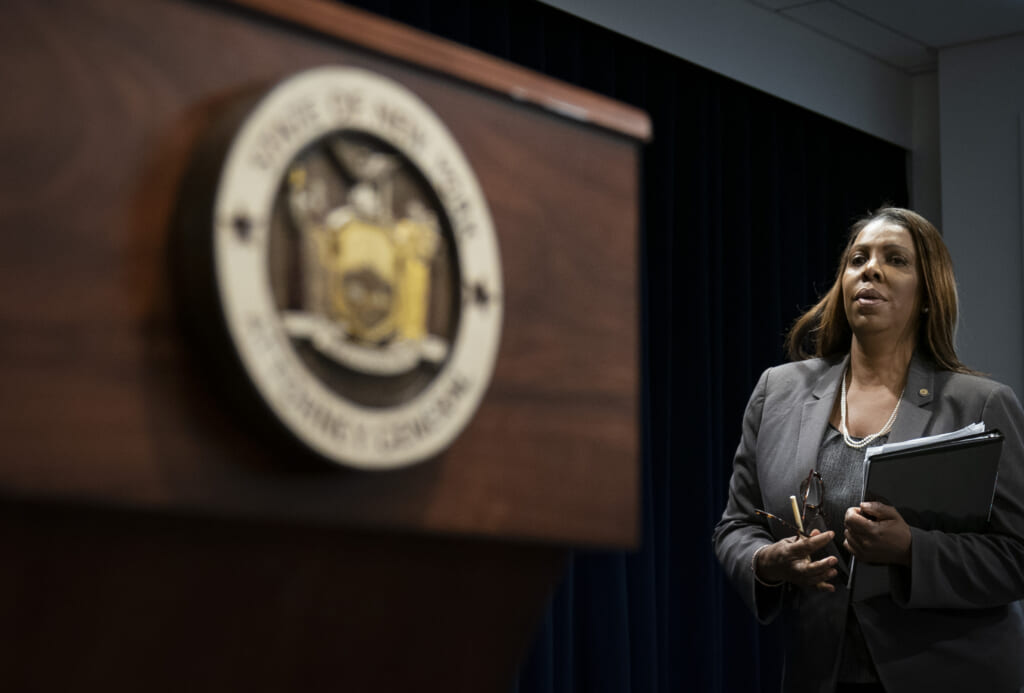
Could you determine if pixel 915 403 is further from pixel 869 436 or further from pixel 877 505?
pixel 877 505

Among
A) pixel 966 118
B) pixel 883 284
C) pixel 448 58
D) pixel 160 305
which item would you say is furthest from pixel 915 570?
pixel 966 118

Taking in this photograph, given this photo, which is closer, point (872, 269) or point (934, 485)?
point (934, 485)

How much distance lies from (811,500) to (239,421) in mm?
1825

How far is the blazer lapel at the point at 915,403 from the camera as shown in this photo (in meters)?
2.24

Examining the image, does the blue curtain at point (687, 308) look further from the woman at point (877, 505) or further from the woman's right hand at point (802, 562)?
the woman's right hand at point (802, 562)

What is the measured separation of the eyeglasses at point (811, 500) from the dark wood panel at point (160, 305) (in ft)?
5.37

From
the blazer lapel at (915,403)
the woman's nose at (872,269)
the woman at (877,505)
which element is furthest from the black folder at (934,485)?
the woman's nose at (872,269)

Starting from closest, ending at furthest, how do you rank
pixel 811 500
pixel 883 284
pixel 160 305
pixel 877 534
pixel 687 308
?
pixel 160 305, pixel 877 534, pixel 811 500, pixel 883 284, pixel 687 308

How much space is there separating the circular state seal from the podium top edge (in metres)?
0.02

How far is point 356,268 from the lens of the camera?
0.57 meters

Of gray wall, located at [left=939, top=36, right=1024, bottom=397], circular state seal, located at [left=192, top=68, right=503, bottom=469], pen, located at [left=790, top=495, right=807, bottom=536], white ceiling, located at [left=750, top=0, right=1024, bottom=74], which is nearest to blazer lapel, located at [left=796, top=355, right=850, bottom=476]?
pen, located at [left=790, top=495, right=807, bottom=536]

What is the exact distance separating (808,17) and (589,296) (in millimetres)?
4469

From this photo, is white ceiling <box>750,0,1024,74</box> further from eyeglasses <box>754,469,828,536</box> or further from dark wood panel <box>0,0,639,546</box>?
dark wood panel <box>0,0,639,546</box>

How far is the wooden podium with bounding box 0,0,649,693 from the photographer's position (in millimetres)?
491
